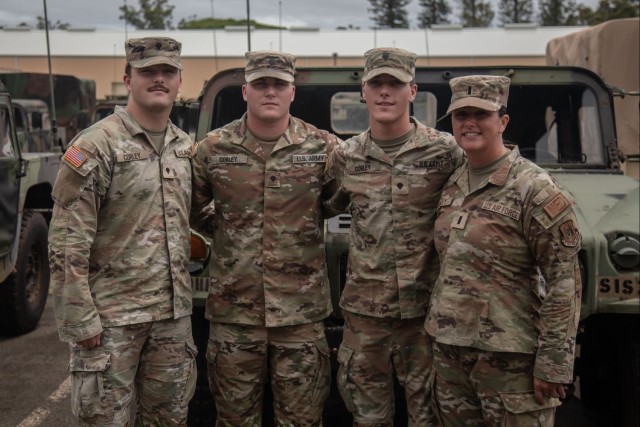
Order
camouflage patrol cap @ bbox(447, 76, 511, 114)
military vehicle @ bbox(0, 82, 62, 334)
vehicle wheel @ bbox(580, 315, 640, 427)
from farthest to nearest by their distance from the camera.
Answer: military vehicle @ bbox(0, 82, 62, 334) < vehicle wheel @ bbox(580, 315, 640, 427) < camouflage patrol cap @ bbox(447, 76, 511, 114)

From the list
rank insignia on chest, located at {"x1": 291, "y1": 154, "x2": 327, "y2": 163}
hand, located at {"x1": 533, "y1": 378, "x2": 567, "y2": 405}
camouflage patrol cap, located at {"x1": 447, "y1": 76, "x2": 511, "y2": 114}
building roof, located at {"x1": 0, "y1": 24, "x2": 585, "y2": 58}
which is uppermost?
building roof, located at {"x1": 0, "y1": 24, "x2": 585, "y2": 58}

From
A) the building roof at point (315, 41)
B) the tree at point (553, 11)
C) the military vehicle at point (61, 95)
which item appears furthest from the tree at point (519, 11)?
the military vehicle at point (61, 95)

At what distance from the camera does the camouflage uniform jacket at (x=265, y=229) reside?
9.93ft

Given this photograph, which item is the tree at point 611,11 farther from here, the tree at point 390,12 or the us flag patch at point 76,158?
the us flag patch at point 76,158

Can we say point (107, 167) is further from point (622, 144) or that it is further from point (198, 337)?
point (622, 144)

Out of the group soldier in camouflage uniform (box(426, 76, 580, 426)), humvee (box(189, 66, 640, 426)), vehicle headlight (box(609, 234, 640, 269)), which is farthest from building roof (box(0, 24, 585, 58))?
soldier in camouflage uniform (box(426, 76, 580, 426))

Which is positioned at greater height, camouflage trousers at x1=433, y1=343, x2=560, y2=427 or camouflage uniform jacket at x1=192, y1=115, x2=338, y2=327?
camouflage uniform jacket at x1=192, y1=115, x2=338, y2=327

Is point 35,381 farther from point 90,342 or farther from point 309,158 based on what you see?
point 309,158

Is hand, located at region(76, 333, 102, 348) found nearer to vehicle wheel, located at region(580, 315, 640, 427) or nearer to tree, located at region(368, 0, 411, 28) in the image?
vehicle wheel, located at region(580, 315, 640, 427)

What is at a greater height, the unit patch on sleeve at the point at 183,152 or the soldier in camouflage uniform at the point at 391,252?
the unit patch on sleeve at the point at 183,152

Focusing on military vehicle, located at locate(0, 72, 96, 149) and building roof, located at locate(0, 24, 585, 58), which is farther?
building roof, located at locate(0, 24, 585, 58)

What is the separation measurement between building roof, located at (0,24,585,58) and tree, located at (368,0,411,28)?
1237cm

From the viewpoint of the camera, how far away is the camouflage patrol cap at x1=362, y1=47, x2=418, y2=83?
291 cm

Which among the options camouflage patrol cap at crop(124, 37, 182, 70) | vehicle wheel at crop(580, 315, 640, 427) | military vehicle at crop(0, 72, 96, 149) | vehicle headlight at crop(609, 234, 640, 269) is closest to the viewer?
camouflage patrol cap at crop(124, 37, 182, 70)
